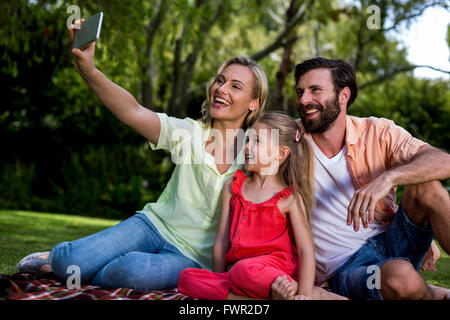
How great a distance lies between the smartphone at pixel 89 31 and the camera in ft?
7.50

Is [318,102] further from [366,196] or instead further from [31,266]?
[31,266]

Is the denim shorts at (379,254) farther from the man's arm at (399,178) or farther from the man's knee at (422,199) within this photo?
the man's arm at (399,178)

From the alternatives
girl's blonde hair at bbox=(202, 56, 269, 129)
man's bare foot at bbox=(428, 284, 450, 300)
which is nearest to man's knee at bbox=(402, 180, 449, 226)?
man's bare foot at bbox=(428, 284, 450, 300)

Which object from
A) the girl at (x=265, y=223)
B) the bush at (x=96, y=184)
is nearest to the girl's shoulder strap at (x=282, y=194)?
the girl at (x=265, y=223)

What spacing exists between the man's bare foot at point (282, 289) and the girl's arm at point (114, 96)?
1.11m

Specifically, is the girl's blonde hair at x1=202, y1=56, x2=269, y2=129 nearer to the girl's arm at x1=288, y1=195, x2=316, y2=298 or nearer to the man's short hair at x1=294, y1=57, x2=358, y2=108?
the man's short hair at x1=294, y1=57, x2=358, y2=108

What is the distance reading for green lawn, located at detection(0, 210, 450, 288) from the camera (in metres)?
3.38

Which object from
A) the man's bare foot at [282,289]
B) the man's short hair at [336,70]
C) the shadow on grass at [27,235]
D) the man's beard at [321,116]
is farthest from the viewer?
the shadow on grass at [27,235]

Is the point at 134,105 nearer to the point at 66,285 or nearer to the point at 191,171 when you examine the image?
the point at 191,171

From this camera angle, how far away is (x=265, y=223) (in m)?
2.56

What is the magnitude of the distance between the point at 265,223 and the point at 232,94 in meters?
0.85

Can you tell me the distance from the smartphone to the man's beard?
1268 millimetres

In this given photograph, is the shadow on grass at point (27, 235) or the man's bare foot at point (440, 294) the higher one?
the man's bare foot at point (440, 294)

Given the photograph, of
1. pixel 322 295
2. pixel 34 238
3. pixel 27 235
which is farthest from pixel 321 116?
pixel 27 235
